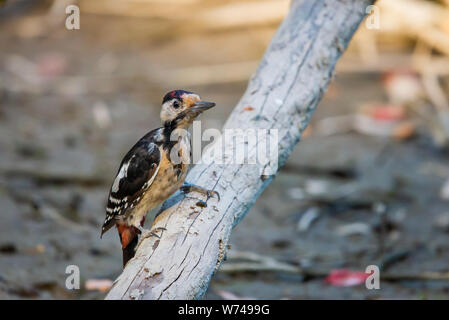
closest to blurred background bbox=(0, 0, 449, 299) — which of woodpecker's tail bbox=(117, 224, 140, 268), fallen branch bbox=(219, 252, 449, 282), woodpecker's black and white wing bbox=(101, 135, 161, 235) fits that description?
fallen branch bbox=(219, 252, 449, 282)

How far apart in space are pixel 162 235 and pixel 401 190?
3.04m

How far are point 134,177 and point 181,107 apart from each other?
1.38ft

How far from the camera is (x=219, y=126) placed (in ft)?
21.0

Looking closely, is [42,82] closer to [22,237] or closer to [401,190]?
[22,237]

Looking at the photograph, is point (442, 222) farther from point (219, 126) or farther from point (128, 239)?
point (128, 239)

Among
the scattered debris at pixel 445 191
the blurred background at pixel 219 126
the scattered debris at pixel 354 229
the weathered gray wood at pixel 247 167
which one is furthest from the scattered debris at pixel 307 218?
the weathered gray wood at pixel 247 167

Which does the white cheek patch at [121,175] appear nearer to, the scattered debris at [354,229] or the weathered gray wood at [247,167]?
the weathered gray wood at [247,167]

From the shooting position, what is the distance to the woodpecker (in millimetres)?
3000

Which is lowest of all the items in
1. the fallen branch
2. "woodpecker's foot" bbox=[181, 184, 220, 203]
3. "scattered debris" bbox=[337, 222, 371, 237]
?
the fallen branch

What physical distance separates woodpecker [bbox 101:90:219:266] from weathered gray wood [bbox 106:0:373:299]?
0.35 feet

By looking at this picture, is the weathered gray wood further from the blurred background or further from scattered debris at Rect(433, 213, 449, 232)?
scattered debris at Rect(433, 213, 449, 232)
